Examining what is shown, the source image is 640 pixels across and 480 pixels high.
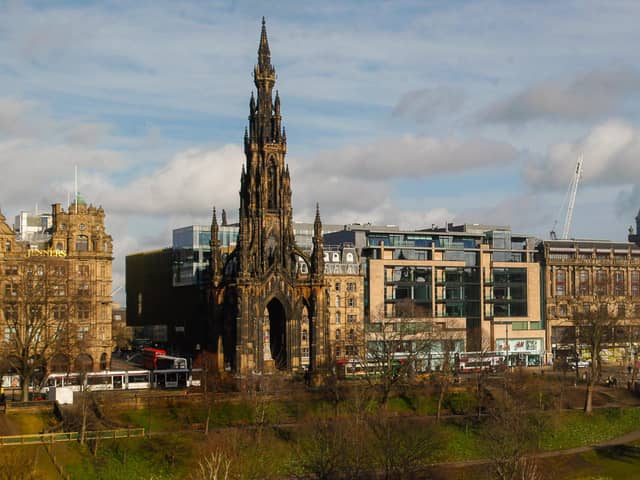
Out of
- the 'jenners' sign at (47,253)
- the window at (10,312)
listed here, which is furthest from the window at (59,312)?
the 'jenners' sign at (47,253)

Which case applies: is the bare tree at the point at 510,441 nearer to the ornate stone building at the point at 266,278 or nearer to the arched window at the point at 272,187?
the ornate stone building at the point at 266,278

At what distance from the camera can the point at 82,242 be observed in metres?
148

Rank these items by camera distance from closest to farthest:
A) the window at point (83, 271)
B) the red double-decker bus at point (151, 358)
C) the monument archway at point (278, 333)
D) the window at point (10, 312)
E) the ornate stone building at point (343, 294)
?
the window at point (10, 312) < the monument archway at point (278, 333) < the window at point (83, 271) < the red double-decker bus at point (151, 358) < the ornate stone building at point (343, 294)

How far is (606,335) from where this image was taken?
520ft

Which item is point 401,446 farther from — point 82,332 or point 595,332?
point 82,332

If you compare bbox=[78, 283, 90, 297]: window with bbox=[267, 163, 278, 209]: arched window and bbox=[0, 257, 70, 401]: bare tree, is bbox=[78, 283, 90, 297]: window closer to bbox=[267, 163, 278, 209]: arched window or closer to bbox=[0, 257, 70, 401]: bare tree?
bbox=[0, 257, 70, 401]: bare tree

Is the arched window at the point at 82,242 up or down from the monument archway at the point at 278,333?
up

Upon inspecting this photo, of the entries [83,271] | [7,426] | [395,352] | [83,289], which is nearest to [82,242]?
[83,271]

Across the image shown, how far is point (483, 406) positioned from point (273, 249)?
36391 mm

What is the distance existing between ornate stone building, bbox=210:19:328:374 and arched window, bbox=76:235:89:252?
17797 mm

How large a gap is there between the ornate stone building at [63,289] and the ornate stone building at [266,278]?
16.1 metres

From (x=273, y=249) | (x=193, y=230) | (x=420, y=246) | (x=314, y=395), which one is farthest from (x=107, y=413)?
(x=420, y=246)

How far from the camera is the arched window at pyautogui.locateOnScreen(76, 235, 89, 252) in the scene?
148 m

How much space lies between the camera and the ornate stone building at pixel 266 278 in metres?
143
